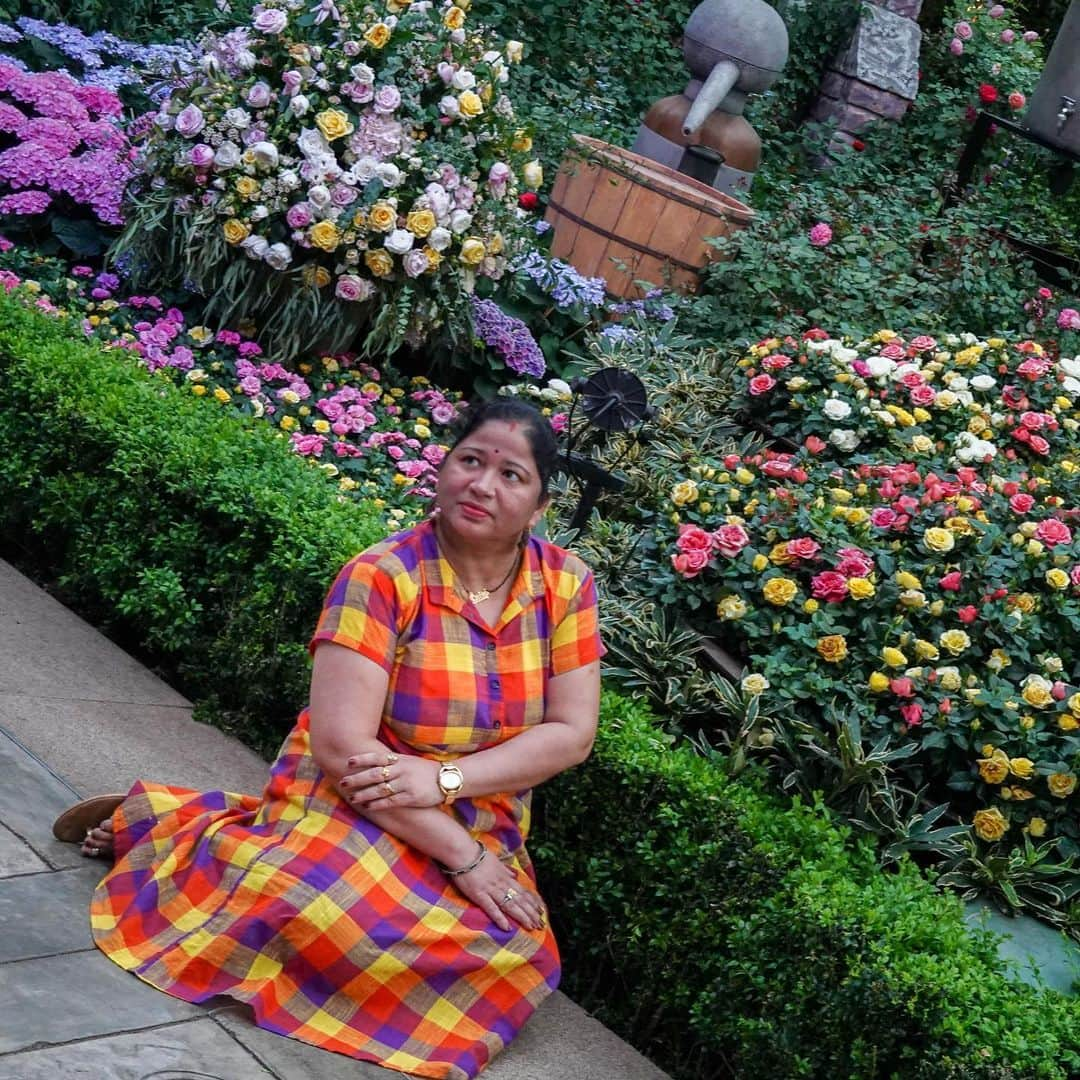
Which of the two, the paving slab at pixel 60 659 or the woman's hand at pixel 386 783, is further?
the paving slab at pixel 60 659

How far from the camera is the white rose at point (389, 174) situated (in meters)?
5.48

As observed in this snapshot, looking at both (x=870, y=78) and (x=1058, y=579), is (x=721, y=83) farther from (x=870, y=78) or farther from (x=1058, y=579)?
(x=1058, y=579)

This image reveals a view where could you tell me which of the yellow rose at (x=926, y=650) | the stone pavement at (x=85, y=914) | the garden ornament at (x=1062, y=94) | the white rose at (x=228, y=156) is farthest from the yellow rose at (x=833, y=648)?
the garden ornament at (x=1062, y=94)

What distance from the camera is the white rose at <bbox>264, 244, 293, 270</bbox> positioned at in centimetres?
547

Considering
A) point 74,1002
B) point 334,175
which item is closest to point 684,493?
point 334,175

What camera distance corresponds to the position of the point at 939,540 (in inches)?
159

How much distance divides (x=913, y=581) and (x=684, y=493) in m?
0.80

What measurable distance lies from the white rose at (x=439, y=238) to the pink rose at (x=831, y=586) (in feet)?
7.33

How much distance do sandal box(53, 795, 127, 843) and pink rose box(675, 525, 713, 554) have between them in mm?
1643

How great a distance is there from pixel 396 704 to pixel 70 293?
11.7 ft

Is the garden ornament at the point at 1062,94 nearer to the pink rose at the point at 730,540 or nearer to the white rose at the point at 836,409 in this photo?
the white rose at the point at 836,409

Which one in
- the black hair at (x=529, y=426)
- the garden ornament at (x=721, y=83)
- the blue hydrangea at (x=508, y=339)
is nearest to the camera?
the black hair at (x=529, y=426)

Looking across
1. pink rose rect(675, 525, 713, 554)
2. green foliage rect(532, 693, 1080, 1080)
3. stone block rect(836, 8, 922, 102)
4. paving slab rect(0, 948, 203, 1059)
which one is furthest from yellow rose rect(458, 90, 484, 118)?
stone block rect(836, 8, 922, 102)

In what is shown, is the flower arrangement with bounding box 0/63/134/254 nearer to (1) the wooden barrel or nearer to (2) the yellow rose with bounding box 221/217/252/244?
(2) the yellow rose with bounding box 221/217/252/244
